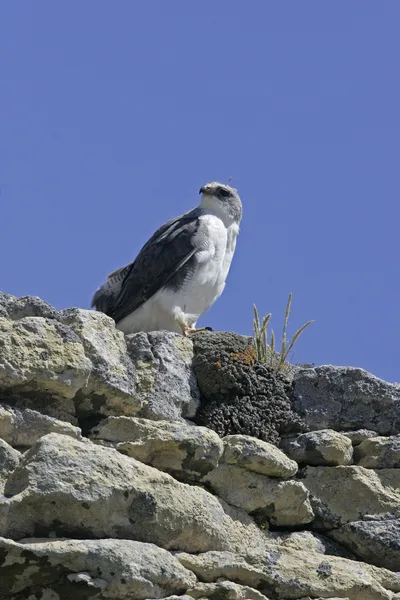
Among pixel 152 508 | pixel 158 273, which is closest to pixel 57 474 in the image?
pixel 152 508

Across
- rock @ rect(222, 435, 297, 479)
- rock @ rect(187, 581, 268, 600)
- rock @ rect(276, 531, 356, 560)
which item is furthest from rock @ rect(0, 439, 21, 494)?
rock @ rect(276, 531, 356, 560)

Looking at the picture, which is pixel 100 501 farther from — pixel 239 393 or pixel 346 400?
pixel 346 400

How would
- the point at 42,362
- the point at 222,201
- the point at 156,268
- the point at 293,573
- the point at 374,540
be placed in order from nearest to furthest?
the point at 293,573 < the point at 42,362 < the point at 374,540 < the point at 156,268 < the point at 222,201

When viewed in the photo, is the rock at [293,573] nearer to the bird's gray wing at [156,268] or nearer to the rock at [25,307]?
the rock at [25,307]

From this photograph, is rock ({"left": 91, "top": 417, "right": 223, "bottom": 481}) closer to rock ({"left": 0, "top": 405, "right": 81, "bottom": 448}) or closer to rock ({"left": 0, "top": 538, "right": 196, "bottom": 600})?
rock ({"left": 0, "top": 405, "right": 81, "bottom": 448})

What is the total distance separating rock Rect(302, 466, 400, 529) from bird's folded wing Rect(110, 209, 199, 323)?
282 cm

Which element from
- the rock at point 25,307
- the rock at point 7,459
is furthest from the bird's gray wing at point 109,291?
the rock at point 7,459

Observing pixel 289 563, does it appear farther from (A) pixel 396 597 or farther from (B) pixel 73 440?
(B) pixel 73 440

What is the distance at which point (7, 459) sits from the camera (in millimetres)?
5520

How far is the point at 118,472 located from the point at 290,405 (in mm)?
1892

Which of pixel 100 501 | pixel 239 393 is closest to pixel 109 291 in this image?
pixel 239 393

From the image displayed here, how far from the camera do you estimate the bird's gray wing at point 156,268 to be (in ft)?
30.2

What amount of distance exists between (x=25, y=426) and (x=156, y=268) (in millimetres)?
3707

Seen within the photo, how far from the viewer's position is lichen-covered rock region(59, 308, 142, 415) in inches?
247
